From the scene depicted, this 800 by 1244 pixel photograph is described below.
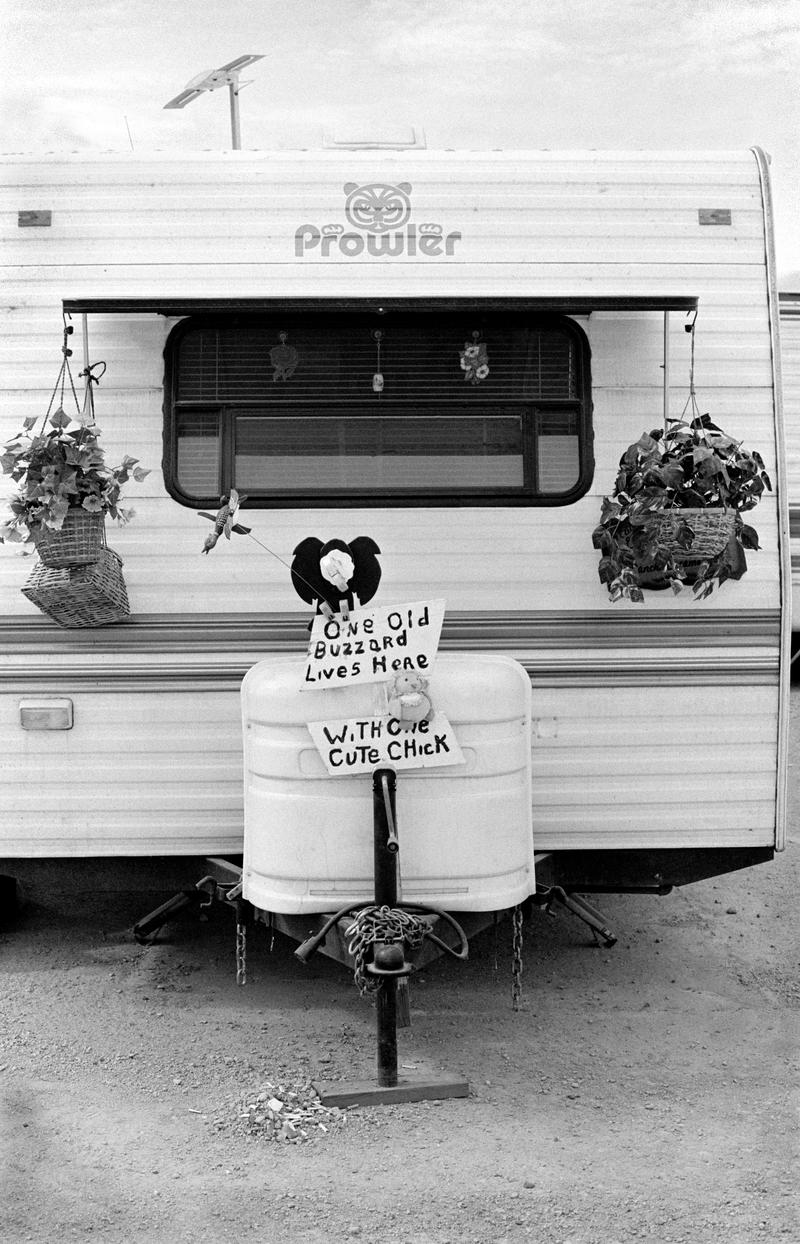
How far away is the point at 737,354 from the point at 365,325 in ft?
A: 4.56

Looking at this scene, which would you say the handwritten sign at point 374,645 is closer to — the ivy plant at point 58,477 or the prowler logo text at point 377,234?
the ivy plant at point 58,477

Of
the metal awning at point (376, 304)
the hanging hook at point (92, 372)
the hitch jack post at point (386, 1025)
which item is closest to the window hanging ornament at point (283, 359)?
the metal awning at point (376, 304)

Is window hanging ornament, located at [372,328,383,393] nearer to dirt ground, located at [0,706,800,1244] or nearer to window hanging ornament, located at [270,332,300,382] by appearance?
window hanging ornament, located at [270,332,300,382]

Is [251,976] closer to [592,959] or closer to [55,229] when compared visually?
[592,959]

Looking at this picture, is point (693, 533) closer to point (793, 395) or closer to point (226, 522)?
point (226, 522)

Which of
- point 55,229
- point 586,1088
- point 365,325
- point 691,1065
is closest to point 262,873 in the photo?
point 586,1088

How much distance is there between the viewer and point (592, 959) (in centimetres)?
555

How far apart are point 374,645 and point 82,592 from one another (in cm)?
106

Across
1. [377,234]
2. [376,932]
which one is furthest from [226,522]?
[376,932]

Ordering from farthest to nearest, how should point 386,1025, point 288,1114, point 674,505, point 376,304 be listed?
1. point 376,304
2. point 674,505
3. point 386,1025
4. point 288,1114

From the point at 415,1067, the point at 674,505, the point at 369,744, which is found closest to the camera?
the point at 369,744

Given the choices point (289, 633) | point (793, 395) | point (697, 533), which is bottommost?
point (289, 633)

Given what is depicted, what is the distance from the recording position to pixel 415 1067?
174 inches

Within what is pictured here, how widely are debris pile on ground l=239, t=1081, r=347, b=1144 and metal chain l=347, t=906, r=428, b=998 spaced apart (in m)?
0.38
